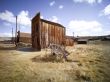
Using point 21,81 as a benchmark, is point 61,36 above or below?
above

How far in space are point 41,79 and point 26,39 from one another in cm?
4097

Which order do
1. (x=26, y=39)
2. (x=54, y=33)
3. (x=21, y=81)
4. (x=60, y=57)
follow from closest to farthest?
(x=21, y=81)
(x=60, y=57)
(x=54, y=33)
(x=26, y=39)

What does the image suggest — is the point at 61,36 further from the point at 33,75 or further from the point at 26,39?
the point at 26,39

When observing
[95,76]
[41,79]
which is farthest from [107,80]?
[41,79]

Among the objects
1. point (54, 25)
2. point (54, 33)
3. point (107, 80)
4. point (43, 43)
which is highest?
point (54, 25)

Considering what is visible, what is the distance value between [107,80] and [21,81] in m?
4.53

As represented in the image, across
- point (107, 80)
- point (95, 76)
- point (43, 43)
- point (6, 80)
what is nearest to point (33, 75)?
point (6, 80)

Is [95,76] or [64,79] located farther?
[95,76]

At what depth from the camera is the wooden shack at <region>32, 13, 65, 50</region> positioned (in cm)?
2109

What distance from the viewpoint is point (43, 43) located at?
21.2 metres

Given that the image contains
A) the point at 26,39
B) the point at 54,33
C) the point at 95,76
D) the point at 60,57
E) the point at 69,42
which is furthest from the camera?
the point at 26,39

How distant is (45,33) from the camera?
21906 millimetres

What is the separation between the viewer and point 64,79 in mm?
7125

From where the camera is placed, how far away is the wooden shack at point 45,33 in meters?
21.1
